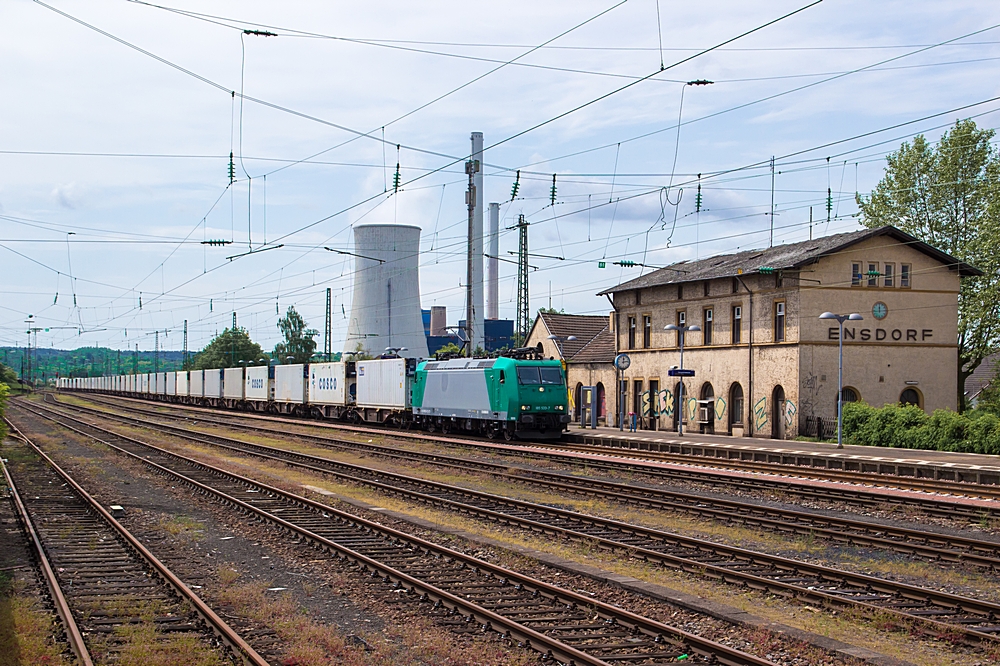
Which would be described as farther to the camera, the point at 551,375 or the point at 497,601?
the point at 551,375

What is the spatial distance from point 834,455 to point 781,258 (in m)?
13.6

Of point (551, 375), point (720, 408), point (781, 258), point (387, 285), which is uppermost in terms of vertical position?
point (387, 285)

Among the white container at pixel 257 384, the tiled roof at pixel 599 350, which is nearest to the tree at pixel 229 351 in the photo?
the white container at pixel 257 384

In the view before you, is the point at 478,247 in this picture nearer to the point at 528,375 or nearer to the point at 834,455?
the point at 528,375

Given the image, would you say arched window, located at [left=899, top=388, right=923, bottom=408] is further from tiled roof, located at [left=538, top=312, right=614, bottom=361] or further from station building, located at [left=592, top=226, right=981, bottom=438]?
tiled roof, located at [left=538, top=312, right=614, bottom=361]

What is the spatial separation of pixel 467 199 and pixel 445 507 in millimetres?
23437

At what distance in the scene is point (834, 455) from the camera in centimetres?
2770

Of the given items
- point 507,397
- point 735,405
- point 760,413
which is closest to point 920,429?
point 760,413

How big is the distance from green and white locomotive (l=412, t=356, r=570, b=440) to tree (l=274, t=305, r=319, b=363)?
9914 centimetres

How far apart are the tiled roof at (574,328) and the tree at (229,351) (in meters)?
77.0

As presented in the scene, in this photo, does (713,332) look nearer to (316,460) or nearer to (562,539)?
(316,460)

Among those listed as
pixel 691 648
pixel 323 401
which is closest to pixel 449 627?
pixel 691 648

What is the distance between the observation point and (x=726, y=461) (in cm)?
2675

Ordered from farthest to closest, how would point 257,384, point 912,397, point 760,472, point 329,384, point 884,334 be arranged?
point 257,384 < point 329,384 < point 912,397 < point 884,334 < point 760,472
